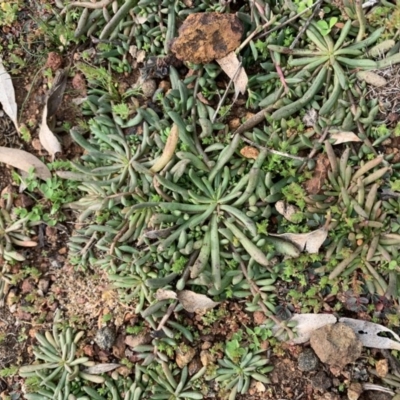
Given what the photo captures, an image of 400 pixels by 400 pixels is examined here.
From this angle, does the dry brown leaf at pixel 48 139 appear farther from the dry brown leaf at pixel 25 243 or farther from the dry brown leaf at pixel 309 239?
the dry brown leaf at pixel 309 239

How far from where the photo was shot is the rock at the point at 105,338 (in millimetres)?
3271

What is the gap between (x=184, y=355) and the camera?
3.18 m

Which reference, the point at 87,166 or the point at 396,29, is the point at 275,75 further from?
the point at 87,166

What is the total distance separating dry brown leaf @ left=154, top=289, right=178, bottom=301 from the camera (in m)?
3.11

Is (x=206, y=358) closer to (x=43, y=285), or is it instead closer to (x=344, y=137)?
(x=43, y=285)

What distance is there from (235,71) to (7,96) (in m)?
1.66

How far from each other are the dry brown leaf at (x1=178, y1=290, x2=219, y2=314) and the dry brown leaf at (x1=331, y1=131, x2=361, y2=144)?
1.26m

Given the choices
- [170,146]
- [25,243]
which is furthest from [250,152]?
[25,243]

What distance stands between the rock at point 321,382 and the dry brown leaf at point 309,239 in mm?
767

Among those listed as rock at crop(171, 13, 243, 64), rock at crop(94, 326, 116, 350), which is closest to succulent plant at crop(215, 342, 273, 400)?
rock at crop(94, 326, 116, 350)

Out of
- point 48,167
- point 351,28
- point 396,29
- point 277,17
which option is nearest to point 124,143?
point 48,167

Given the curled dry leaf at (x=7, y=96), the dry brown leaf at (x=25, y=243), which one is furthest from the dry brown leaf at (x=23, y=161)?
the dry brown leaf at (x=25, y=243)

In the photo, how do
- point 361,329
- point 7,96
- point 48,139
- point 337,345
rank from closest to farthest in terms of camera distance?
point 337,345, point 361,329, point 48,139, point 7,96

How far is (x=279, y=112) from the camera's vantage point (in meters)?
3.09
